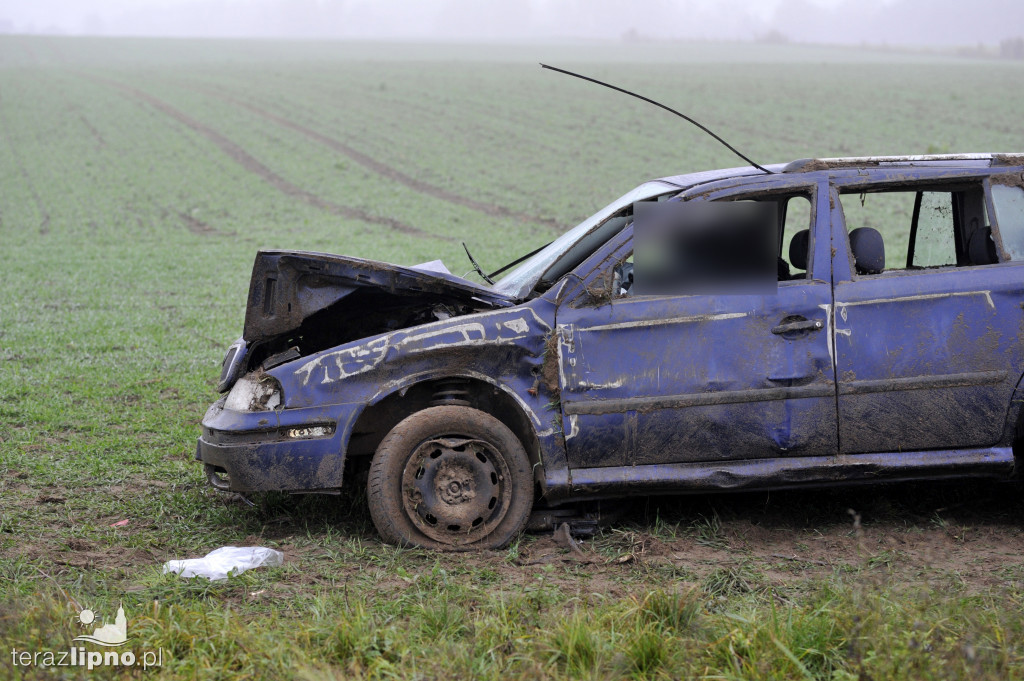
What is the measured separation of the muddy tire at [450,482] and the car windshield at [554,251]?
0.81 metres

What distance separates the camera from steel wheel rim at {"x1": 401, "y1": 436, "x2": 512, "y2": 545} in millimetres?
4539

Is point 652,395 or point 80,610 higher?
point 652,395

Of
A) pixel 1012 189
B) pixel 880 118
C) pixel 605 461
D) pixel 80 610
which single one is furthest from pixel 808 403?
pixel 880 118

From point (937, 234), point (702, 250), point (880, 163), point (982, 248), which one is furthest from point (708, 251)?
point (937, 234)

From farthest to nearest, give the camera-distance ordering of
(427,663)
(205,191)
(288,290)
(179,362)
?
1. (205,191)
2. (179,362)
3. (288,290)
4. (427,663)

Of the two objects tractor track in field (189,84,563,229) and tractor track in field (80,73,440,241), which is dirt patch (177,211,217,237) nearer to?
tractor track in field (80,73,440,241)

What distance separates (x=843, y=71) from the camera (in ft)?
194

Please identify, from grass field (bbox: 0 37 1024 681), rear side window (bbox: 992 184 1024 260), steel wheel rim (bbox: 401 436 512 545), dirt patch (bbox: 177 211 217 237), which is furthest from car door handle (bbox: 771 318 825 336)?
dirt patch (bbox: 177 211 217 237)

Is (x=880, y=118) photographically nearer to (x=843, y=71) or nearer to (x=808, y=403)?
(x=843, y=71)

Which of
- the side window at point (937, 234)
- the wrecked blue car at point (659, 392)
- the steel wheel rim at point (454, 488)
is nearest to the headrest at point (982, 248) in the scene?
the side window at point (937, 234)

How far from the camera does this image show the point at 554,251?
17.8 feet

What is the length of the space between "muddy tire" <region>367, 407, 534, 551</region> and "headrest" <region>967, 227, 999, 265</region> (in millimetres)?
2469

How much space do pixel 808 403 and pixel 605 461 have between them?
972 millimetres

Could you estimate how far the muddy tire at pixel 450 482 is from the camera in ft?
14.8
